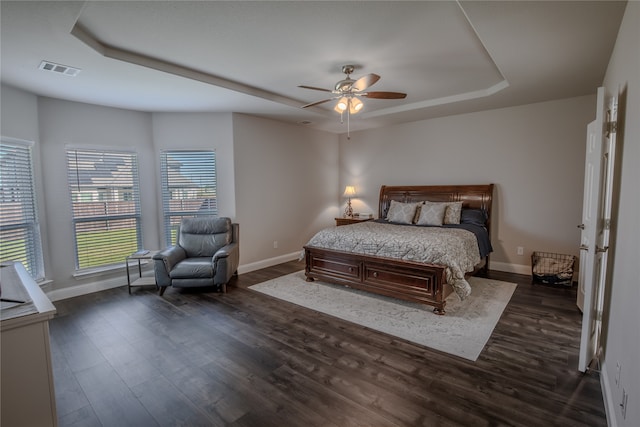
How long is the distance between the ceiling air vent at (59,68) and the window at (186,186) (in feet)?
6.22

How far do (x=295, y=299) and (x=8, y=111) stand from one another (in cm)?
390

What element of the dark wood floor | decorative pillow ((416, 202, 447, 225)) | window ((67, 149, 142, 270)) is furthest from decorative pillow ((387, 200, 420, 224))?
window ((67, 149, 142, 270))

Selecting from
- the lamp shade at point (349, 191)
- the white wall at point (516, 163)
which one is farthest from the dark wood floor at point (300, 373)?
the lamp shade at point (349, 191)

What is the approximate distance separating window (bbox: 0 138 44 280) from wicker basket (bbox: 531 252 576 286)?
662 cm

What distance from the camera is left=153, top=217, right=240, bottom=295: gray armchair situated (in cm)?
409

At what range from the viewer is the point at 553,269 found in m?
4.29

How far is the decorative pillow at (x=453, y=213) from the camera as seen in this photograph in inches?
192

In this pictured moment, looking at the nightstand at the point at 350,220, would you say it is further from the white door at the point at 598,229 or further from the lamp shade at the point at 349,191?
the white door at the point at 598,229

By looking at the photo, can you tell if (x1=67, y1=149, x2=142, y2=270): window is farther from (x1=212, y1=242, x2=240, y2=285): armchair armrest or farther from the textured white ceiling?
(x1=212, y1=242, x2=240, y2=285): armchair armrest

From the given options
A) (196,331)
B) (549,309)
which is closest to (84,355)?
(196,331)

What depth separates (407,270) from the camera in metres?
3.59

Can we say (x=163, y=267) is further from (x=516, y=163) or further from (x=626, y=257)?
(x=516, y=163)

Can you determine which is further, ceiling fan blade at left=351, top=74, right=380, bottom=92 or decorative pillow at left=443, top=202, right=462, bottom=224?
decorative pillow at left=443, top=202, right=462, bottom=224

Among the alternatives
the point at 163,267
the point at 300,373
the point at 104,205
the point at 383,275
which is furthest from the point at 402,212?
the point at 104,205
